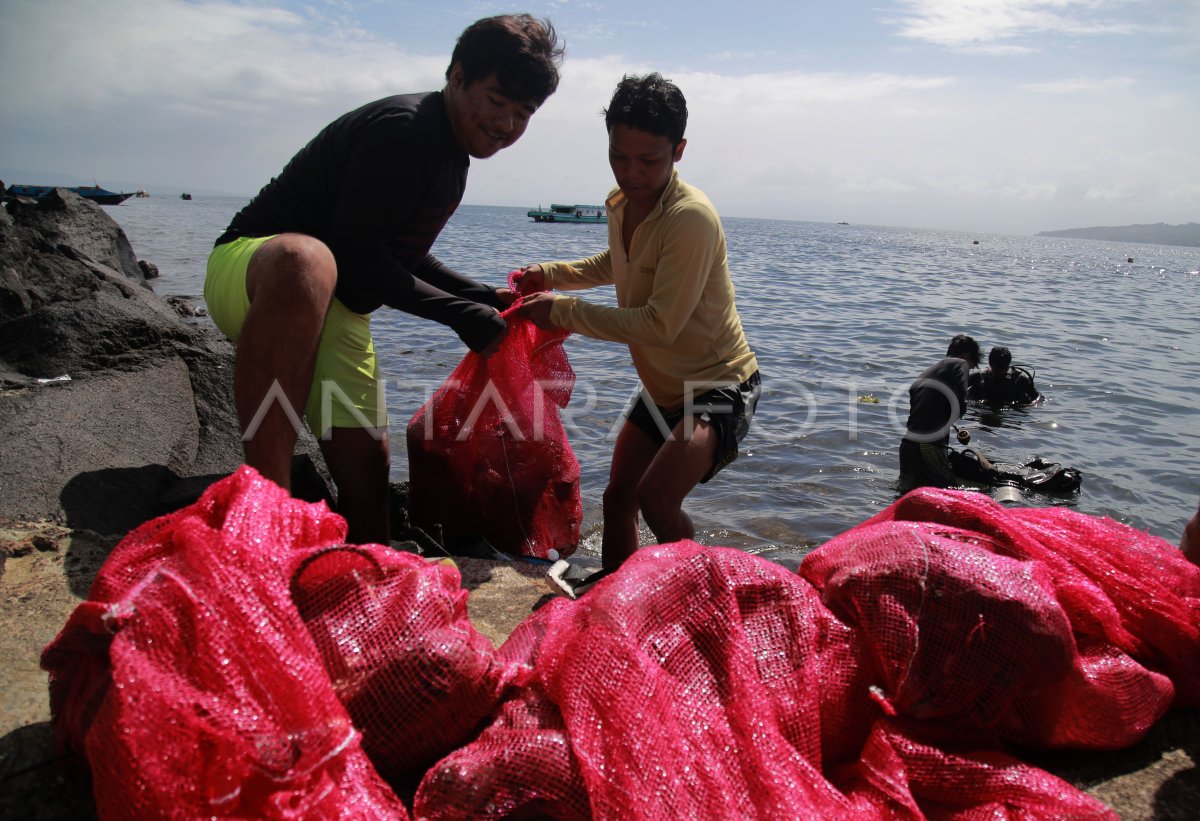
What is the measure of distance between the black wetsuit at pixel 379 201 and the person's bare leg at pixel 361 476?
0.50m

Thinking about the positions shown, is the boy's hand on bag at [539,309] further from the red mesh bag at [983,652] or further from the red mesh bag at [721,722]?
the red mesh bag at [983,652]

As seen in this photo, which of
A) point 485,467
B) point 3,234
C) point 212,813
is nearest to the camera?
point 212,813

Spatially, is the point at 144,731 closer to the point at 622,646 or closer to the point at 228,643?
the point at 228,643

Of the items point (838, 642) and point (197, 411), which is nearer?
point (838, 642)

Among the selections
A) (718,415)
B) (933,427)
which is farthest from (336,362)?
(933,427)

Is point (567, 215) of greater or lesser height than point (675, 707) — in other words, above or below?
above

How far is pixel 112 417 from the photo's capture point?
411 cm

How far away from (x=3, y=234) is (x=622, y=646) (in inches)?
401

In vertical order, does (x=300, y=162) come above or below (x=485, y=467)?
above

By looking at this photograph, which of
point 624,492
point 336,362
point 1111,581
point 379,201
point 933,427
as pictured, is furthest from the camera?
point 933,427

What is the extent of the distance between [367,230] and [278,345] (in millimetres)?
584

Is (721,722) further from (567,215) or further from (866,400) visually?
(567,215)

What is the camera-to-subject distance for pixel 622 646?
1821 mm

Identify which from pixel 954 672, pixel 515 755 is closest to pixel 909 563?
pixel 954 672
